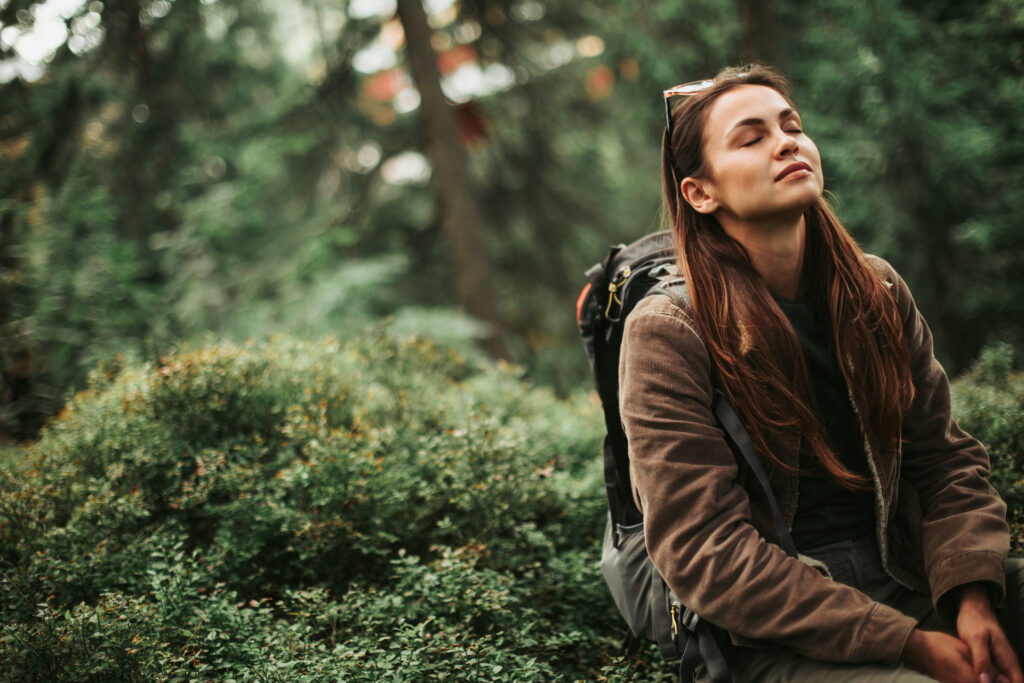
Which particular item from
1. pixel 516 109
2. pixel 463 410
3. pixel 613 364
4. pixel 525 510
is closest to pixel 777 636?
pixel 613 364

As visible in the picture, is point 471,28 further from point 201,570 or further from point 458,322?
point 201,570

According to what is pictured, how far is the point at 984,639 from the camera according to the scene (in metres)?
1.91

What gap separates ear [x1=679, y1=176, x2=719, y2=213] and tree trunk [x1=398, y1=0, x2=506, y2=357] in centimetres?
699

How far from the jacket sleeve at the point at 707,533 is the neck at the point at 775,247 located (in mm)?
402

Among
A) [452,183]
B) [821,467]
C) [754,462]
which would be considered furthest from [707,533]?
[452,183]

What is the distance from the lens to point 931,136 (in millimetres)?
8469

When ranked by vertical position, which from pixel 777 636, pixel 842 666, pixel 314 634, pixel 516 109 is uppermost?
pixel 516 109

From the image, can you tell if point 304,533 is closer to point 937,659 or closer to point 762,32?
point 937,659

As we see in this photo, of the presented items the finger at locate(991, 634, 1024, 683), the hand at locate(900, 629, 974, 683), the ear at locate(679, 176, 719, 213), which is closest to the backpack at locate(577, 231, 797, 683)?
the ear at locate(679, 176, 719, 213)

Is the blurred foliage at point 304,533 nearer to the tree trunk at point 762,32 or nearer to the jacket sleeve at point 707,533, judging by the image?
the jacket sleeve at point 707,533

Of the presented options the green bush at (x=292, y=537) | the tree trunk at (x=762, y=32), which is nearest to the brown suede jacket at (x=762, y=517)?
the green bush at (x=292, y=537)

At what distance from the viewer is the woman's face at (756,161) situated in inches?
83.7

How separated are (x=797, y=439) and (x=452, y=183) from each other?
775cm

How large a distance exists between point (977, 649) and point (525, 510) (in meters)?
2.09
